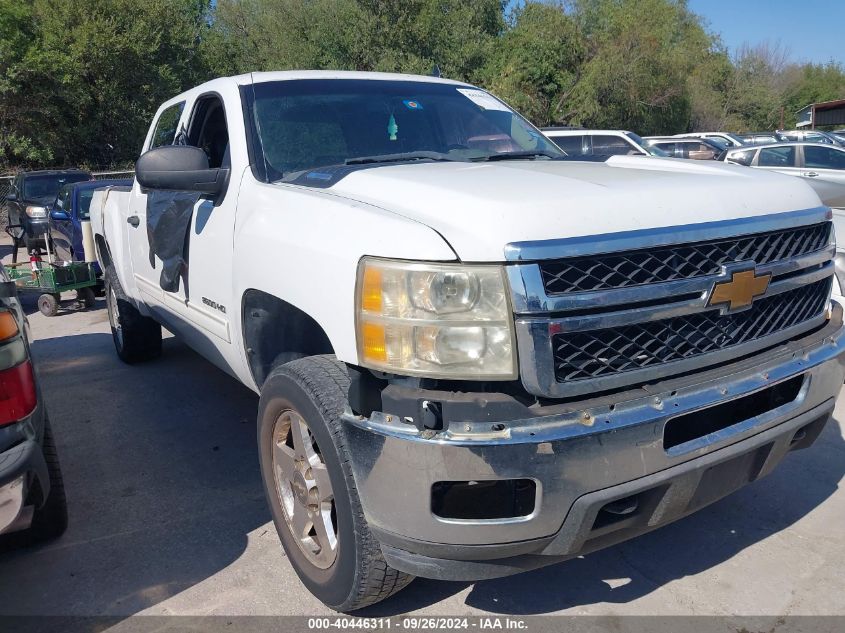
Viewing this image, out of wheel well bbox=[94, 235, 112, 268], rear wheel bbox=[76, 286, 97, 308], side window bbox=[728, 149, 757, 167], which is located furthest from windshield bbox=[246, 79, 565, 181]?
side window bbox=[728, 149, 757, 167]

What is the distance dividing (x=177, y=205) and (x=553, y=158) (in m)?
2.04

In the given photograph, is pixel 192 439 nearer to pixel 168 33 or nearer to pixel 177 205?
pixel 177 205

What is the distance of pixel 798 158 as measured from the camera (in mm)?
12281

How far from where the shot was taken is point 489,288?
218 cm

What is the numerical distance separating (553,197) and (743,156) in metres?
11.6

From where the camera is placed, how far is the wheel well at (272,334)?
312 cm

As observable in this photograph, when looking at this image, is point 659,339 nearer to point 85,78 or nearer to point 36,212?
point 36,212

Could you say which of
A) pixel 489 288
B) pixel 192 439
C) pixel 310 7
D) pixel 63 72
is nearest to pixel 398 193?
pixel 489 288

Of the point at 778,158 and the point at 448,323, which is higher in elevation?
the point at 448,323

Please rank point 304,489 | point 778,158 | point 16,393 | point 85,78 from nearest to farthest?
point 16,393, point 304,489, point 778,158, point 85,78

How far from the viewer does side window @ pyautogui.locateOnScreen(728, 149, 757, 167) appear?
492 inches

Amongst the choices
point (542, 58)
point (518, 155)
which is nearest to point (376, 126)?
point (518, 155)

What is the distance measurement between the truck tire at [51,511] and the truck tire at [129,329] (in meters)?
2.68

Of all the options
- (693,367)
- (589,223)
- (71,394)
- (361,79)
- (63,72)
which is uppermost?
(63,72)
